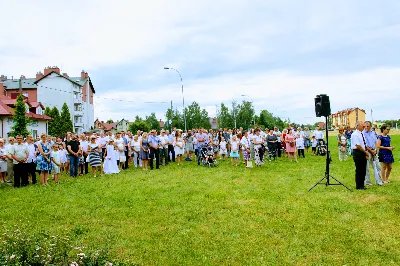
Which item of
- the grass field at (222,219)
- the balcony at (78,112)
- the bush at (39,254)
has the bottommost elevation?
the grass field at (222,219)

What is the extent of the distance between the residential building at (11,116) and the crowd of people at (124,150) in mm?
21551

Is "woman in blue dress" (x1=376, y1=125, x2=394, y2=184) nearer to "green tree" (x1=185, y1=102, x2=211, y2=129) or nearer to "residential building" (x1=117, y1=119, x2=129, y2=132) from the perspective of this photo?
"green tree" (x1=185, y1=102, x2=211, y2=129)

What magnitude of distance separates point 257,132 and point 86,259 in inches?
536

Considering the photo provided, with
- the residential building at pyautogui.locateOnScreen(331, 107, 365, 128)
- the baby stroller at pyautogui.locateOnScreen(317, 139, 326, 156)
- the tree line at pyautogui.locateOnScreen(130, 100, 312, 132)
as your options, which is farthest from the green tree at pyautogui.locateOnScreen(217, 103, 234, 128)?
the residential building at pyautogui.locateOnScreen(331, 107, 365, 128)

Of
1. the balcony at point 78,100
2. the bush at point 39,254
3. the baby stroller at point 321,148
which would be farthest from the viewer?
the balcony at point 78,100

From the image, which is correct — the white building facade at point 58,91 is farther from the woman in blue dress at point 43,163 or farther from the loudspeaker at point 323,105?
the loudspeaker at point 323,105

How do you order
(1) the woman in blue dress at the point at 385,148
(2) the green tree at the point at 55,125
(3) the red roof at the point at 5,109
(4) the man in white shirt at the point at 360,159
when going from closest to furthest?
(4) the man in white shirt at the point at 360,159 → (1) the woman in blue dress at the point at 385,148 → (3) the red roof at the point at 5,109 → (2) the green tree at the point at 55,125

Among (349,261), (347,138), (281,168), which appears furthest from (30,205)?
(347,138)

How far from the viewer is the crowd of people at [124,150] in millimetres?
11453

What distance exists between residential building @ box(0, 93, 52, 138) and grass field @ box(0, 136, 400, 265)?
29.4 meters

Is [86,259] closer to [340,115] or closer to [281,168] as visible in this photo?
[281,168]

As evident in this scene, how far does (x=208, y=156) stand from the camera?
18.6 metres

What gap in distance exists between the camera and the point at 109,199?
10344 millimetres

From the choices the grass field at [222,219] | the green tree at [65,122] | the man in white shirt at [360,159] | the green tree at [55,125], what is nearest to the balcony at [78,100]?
the green tree at [65,122]
